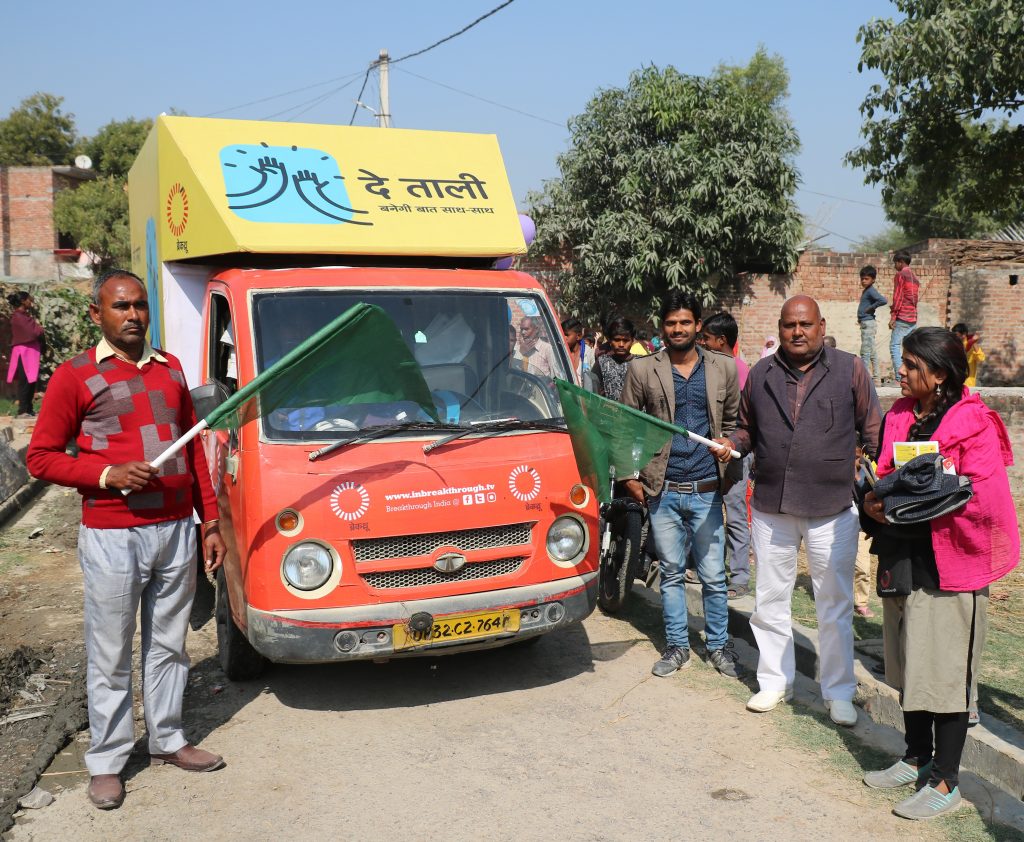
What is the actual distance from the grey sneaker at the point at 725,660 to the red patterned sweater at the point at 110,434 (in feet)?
10.2

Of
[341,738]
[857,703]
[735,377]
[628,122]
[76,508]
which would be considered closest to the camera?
[341,738]

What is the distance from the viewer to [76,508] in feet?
34.7

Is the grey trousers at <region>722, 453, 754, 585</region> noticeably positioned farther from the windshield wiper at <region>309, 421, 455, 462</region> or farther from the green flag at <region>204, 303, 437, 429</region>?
the green flag at <region>204, 303, 437, 429</region>

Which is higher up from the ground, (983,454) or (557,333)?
(557,333)

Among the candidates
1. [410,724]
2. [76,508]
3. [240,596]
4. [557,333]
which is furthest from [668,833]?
[76,508]

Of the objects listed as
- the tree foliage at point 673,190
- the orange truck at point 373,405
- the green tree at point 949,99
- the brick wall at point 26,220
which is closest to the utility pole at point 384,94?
the tree foliage at point 673,190

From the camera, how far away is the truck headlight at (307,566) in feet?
15.0

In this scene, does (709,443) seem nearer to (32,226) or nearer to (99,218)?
(99,218)

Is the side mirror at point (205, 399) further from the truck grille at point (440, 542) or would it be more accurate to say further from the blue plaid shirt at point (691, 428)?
the blue plaid shirt at point (691, 428)

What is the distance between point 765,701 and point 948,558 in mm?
1566

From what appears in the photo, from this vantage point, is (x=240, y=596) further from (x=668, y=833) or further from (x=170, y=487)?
(x=668, y=833)

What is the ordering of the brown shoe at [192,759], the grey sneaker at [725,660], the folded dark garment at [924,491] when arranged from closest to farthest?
the folded dark garment at [924,491], the brown shoe at [192,759], the grey sneaker at [725,660]

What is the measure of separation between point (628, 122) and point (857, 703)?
48.0ft

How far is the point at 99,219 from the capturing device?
35250mm
